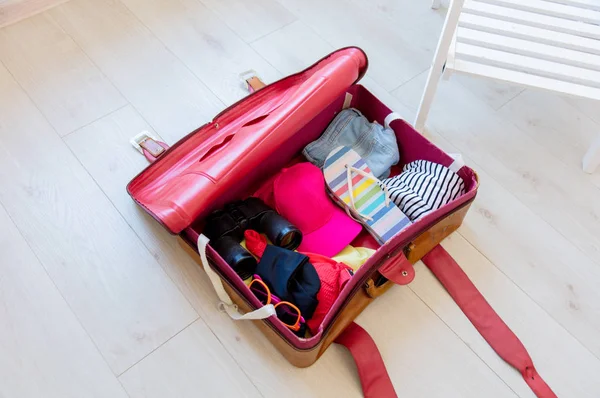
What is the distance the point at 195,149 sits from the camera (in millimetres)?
1130

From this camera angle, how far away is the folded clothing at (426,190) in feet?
3.47

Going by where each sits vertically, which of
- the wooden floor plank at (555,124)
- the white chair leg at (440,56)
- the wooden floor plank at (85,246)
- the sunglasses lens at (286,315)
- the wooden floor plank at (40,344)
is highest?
the white chair leg at (440,56)

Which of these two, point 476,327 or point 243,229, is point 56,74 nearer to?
point 243,229

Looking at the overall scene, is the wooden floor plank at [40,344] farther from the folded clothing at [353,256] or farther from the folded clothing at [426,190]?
the folded clothing at [426,190]

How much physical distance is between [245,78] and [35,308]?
2.40 ft

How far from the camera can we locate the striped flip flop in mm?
1047

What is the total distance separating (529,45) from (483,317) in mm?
601

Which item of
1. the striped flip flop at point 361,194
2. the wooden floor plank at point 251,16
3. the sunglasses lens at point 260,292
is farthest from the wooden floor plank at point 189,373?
the wooden floor plank at point 251,16

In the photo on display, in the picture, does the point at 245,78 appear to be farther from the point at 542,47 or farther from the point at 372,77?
the point at 542,47

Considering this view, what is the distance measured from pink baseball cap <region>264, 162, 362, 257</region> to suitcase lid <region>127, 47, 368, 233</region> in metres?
0.09

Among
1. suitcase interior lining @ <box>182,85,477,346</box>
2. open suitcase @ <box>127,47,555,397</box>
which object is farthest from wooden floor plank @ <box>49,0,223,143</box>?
suitcase interior lining @ <box>182,85,477,346</box>

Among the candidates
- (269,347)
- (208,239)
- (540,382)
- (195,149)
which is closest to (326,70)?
(195,149)

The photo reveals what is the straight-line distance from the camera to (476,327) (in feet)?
3.43

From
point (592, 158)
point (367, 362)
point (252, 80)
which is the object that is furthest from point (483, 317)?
point (252, 80)
